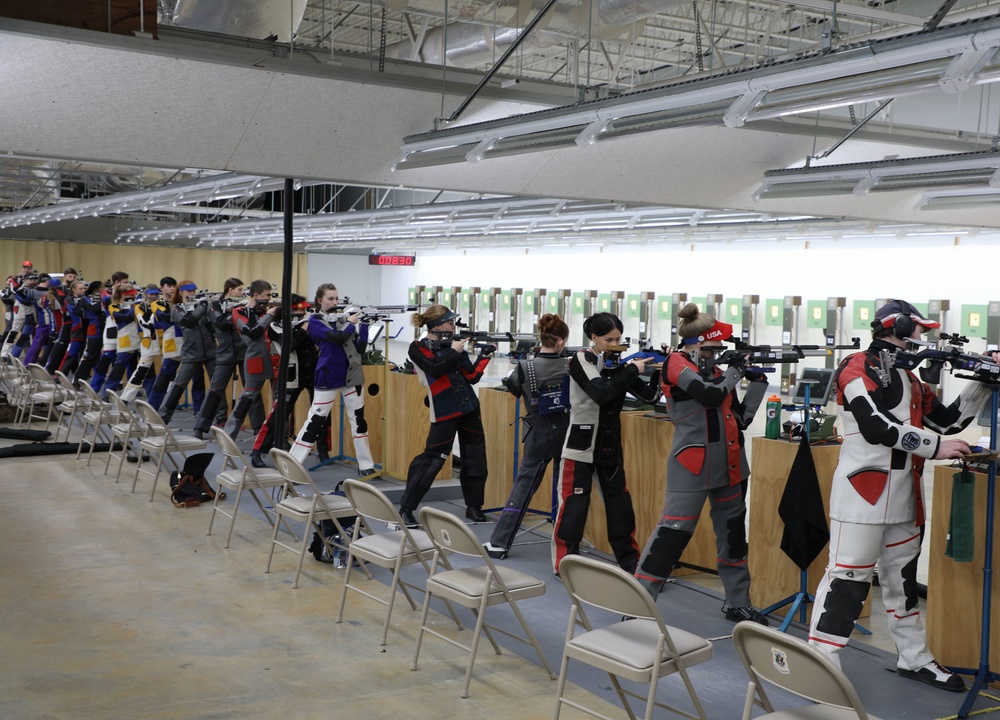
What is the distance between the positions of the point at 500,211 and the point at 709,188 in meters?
2.73

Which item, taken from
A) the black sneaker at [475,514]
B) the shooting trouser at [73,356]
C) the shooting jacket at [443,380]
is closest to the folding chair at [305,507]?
the shooting jacket at [443,380]

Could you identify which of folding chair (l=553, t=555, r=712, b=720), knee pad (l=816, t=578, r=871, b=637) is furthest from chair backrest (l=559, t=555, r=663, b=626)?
knee pad (l=816, t=578, r=871, b=637)

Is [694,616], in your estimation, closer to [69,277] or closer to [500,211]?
[500,211]

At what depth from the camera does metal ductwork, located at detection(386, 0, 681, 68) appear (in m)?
6.78

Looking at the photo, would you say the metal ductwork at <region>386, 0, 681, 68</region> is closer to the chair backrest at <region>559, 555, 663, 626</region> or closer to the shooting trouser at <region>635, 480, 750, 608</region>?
the shooting trouser at <region>635, 480, 750, 608</region>

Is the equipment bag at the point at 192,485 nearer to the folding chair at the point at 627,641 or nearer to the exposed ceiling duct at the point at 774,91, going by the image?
the exposed ceiling duct at the point at 774,91

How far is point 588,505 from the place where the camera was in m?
5.34

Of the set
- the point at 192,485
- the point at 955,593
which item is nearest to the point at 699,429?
the point at 955,593

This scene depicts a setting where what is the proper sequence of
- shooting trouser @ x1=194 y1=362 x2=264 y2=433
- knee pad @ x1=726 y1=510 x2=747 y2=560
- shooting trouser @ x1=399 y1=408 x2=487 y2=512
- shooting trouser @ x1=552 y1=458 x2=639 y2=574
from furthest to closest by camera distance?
shooting trouser @ x1=194 y1=362 x2=264 y2=433 < shooting trouser @ x1=399 y1=408 x2=487 y2=512 < shooting trouser @ x1=552 y1=458 x2=639 y2=574 < knee pad @ x1=726 y1=510 x2=747 y2=560

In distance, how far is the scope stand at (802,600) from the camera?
4.65m

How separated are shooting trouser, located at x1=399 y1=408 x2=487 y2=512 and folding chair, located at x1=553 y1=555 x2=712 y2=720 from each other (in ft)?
9.95

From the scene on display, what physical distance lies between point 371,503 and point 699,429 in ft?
5.35

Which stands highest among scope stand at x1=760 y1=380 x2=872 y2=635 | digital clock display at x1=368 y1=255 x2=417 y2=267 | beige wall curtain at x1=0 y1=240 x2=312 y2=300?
digital clock display at x1=368 y1=255 x2=417 y2=267

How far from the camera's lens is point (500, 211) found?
31.1 feet
